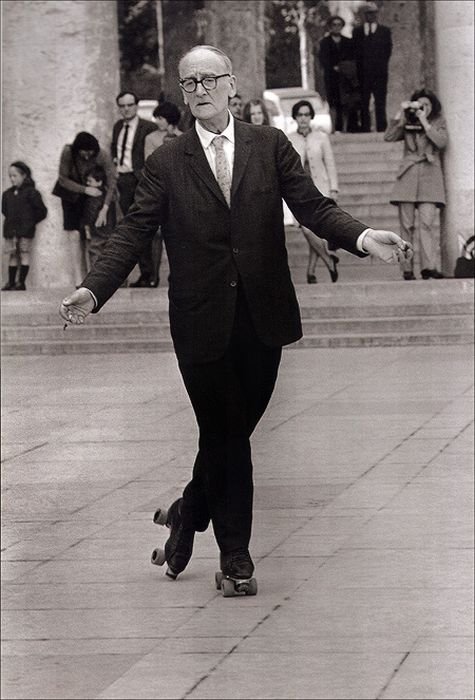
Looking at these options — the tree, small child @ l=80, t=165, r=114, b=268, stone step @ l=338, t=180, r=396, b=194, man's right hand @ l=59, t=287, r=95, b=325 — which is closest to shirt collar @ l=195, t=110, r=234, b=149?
man's right hand @ l=59, t=287, r=95, b=325

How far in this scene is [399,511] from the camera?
21250 mm

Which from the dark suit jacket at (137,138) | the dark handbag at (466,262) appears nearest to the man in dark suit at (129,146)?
the dark suit jacket at (137,138)

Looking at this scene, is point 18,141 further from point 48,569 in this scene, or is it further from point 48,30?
point 48,569

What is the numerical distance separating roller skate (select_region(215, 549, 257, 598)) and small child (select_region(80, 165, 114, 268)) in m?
0.54

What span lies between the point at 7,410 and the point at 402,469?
1468 cm

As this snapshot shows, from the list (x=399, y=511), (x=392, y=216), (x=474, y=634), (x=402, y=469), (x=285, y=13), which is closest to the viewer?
(x=392, y=216)

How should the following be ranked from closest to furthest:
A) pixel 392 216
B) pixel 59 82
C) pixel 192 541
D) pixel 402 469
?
pixel 192 541 → pixel 392 216 → pixel 59 82 → pixel 402 469

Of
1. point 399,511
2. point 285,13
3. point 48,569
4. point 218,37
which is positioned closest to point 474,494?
point 399,511

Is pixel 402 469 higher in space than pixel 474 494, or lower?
higher

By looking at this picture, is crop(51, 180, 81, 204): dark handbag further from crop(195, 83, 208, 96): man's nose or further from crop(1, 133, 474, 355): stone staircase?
crop(195, 83, 208, 96): man's nose

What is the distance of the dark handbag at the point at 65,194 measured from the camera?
3537 millimetres

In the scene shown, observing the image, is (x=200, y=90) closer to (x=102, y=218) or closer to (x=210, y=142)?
A: (x=210, y=142)

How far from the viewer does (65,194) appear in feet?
11.8

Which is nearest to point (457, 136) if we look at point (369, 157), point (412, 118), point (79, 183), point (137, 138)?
point (412, 118)
